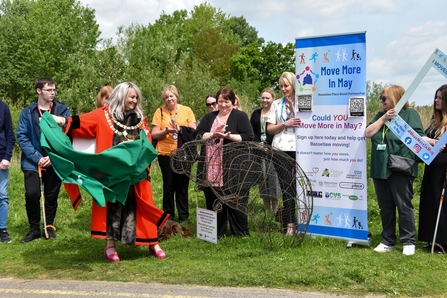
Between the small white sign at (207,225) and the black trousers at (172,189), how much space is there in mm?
1435

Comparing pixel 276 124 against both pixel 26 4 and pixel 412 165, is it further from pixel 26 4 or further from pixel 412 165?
pixel 26 4

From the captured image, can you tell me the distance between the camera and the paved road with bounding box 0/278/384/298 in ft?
17.1

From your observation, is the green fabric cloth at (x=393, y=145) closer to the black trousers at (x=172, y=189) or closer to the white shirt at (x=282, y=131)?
the white shirt at (x=282, y=131)

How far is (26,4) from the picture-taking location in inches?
Answer: 2362

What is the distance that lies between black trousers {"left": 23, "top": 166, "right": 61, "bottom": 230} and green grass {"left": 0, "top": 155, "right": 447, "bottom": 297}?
39 centimetres

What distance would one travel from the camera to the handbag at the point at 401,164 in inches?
258

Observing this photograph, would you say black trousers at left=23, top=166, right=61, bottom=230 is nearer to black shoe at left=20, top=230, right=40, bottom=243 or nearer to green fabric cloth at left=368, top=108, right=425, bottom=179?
black shoe at left=20, top=230, right=40, bottom=243

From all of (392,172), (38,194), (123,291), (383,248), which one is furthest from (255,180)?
(38,194)

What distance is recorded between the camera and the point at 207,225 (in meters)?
7.36

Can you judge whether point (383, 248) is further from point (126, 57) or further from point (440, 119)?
point (126, 57)

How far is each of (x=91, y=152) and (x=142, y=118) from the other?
30.4 inches

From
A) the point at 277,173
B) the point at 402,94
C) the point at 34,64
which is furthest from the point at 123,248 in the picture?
the point at 34,64

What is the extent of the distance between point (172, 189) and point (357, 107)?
357cm

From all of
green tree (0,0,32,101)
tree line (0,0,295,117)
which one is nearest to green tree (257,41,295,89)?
tree line (0,0,295,117)
